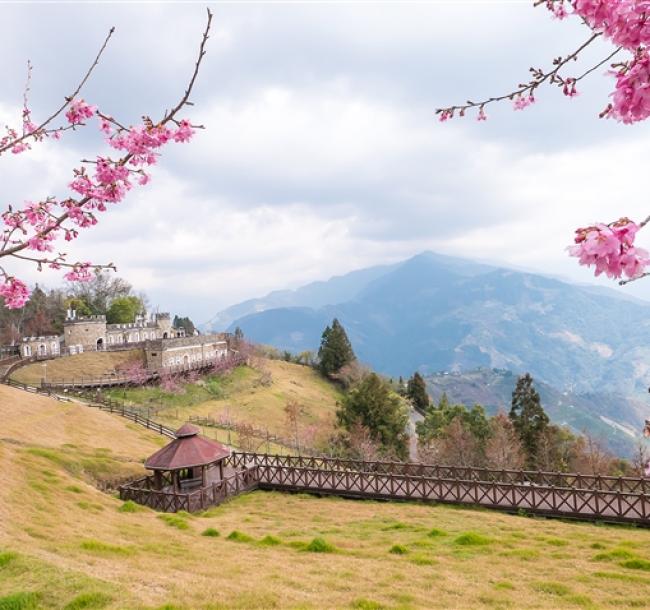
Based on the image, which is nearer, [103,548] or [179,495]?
[103,548]

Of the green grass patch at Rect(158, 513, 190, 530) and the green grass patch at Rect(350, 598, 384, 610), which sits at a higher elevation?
the green grass patch at Rect(350, 598, 384, 610)

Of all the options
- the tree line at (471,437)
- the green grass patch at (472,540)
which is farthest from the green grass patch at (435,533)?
the tree line at (471,437)

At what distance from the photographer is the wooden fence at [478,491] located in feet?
61.0

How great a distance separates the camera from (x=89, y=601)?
833 centimetres

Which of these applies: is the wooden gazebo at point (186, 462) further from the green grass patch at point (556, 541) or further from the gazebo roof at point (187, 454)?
the green grass patch at point (556, 541)

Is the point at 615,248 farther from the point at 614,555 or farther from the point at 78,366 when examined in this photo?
the point at 78,366

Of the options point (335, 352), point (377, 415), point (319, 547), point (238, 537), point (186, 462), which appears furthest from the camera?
point (335, 352)

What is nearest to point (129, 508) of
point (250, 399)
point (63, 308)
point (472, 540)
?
point (472, 540)

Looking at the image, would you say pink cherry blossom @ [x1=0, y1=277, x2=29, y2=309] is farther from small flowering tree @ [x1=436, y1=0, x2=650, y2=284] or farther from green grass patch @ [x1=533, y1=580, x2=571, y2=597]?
green grass patch @ [x1=533, y1=580, x2=571, y2=597]

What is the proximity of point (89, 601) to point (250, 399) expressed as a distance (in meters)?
50.3

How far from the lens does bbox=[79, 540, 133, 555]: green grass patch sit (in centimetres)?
1227

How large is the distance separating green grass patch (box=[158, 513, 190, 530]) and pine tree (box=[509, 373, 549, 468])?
32.1m

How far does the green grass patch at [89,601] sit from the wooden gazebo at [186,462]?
14.5 m

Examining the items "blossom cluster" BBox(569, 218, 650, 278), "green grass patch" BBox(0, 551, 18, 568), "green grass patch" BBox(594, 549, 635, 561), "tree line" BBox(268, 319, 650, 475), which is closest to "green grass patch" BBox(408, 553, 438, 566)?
"green grass patch" BBox(594, 549, 635, 561)
